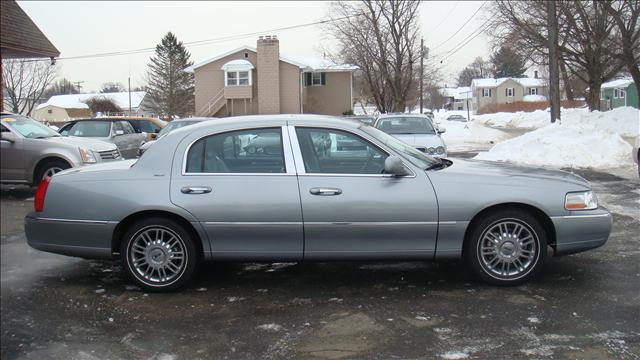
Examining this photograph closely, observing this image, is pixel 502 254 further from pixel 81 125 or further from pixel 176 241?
pixel 81 125

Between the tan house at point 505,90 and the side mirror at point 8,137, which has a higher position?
the tan house at point 505,90

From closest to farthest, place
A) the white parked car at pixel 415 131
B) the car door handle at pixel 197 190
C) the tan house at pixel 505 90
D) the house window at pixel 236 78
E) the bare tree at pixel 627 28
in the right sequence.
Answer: the car door handle at pixel 197 190 → the white parked car at pixel 415 131 → the bare tree at pixel 627 28 → the house window at pixel 236 78 → the tan house at pixel 505 90

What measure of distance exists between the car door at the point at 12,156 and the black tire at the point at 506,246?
7.83 m

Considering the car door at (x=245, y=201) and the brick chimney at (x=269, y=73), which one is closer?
the car door at (x=245, y=201)

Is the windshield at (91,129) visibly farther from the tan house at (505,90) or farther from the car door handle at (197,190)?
the tan house at (505,90)

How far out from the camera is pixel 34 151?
10.4 meters

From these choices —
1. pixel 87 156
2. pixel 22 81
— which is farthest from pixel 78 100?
pixel 87 156

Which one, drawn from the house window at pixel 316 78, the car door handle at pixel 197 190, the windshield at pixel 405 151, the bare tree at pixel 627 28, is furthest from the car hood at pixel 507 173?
the house window at pixel 316 78

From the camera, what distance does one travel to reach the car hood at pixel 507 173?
5051 millimetres

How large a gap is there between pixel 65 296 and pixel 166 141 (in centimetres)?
156

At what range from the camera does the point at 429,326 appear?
4.25m

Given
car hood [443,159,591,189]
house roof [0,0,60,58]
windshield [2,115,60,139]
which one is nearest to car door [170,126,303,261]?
car hood [443,159,591,189]

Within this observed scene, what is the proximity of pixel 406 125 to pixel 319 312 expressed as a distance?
31.1 ft

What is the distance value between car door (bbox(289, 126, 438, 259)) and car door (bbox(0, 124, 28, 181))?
22.2 ft
